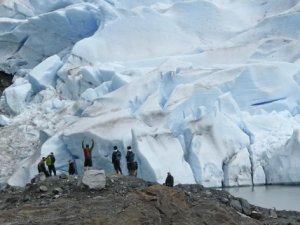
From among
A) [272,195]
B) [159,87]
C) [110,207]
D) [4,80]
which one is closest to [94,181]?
[110,207]

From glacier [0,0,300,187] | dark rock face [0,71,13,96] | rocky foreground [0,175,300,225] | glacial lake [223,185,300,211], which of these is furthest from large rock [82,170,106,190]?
dark rock face [0,71,13,96]

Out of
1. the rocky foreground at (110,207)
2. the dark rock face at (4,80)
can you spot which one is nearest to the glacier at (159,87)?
the dark rock face at (4,80)

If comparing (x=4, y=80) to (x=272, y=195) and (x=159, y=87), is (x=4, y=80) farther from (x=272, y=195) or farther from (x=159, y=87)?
(x=272, y=195)

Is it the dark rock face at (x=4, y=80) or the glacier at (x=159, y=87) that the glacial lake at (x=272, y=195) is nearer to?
the glacier at (x=159, y=87)

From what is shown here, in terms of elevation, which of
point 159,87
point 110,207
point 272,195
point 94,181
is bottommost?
point 272,195

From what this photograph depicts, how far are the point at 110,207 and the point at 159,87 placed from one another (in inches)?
286

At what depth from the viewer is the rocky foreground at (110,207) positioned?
5.10m

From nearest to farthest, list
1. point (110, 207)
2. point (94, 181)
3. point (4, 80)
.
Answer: point (110, 207), point (94, 181), point (4, 80)

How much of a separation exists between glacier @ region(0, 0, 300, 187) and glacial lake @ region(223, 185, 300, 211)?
232 millimetres

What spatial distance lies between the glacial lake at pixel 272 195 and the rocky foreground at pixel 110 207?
284 cm

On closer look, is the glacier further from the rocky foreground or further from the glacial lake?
the rocky foreground

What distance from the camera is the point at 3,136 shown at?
13.5 metres

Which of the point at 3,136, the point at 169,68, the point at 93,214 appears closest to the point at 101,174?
the point at 93,214

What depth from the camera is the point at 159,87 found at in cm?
1243
